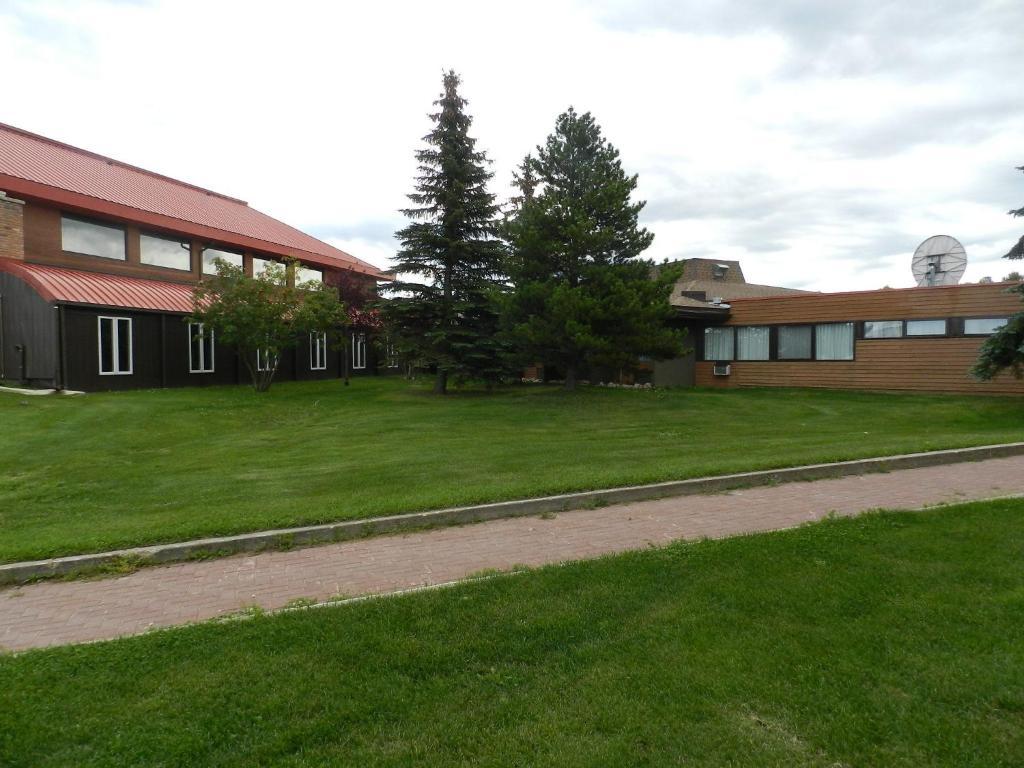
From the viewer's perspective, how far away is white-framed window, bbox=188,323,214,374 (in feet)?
77.6

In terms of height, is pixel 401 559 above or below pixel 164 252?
below

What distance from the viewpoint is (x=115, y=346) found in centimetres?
2105

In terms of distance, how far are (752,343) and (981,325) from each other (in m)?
7.40

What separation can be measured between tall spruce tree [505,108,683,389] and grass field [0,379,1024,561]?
1874 mm

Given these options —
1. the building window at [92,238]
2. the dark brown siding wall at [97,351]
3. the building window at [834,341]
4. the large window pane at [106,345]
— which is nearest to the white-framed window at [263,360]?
the dark brown siding wall at [97,351]

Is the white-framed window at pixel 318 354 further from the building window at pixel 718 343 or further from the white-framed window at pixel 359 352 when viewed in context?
the building window at pixel 718 343

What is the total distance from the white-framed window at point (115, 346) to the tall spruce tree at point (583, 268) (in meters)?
12.8

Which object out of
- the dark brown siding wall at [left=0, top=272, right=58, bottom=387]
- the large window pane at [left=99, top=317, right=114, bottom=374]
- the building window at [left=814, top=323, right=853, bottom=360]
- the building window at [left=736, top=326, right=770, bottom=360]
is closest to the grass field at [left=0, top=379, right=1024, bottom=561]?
the large window pane at [left=99, top=317, right=114, bottom=374]

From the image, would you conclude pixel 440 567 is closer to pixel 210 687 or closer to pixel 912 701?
pixel 210 687

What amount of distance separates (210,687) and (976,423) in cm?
1799

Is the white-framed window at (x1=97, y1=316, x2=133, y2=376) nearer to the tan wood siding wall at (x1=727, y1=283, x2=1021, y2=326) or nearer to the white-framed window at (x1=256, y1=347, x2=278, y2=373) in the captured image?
the white-framed window at (x1=256, y1=347, x2=278, y2=373)

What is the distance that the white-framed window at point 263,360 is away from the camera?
2319 cm

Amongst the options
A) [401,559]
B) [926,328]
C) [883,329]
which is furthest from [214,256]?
[926,328]

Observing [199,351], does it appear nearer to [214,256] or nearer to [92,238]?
[92,238]
